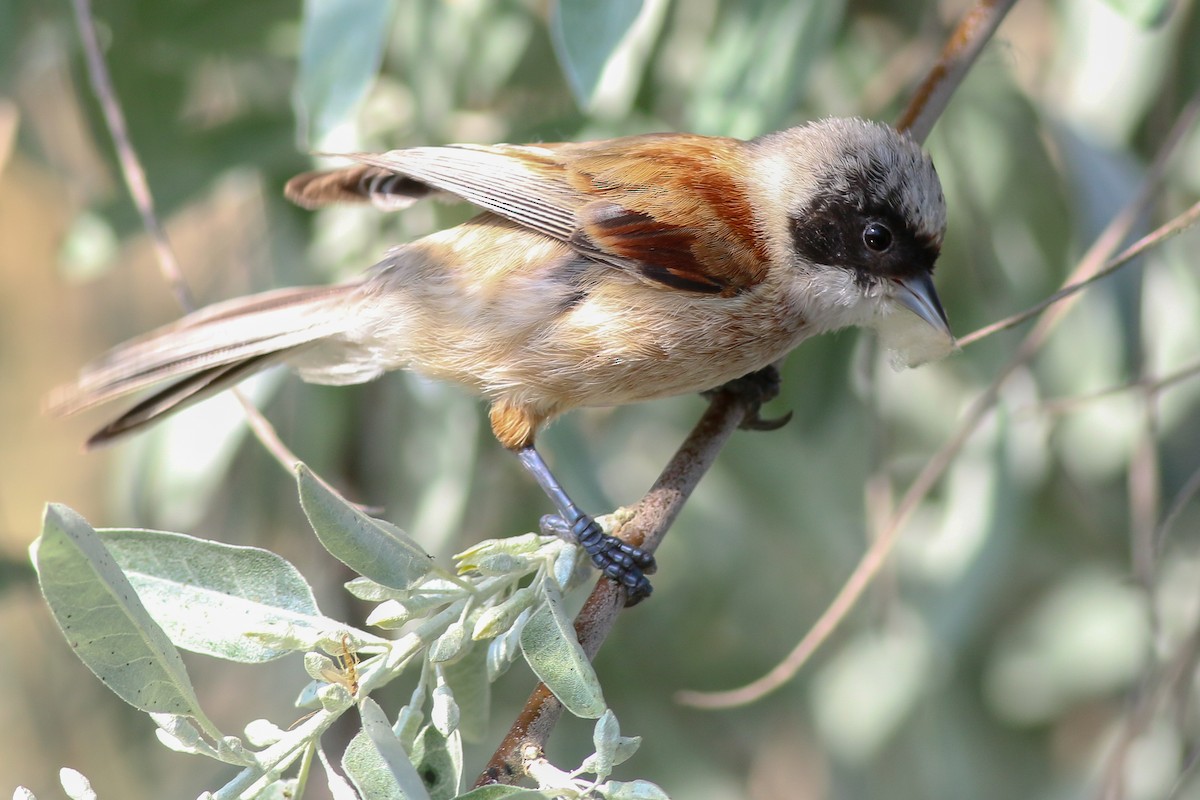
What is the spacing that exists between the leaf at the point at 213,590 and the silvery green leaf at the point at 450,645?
0.14 meters

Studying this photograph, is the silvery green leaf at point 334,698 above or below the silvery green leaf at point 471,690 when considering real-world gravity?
above

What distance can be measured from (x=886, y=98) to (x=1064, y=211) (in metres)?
0.54

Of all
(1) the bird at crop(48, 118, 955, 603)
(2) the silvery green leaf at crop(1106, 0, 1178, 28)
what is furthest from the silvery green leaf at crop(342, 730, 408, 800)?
(2) the silvery green leaf at crop(1106, 0, 1178, 28)

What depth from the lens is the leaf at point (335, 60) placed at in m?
2.15

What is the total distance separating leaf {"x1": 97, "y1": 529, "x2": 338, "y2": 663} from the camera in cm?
150

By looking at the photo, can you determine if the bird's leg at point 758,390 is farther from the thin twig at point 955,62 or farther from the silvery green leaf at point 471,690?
the silvery green leaf at point 471,690

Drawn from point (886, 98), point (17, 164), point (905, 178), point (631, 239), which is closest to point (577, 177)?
point (631, 239)

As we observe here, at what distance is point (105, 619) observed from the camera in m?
1.33

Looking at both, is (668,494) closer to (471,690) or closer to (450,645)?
(471,690)

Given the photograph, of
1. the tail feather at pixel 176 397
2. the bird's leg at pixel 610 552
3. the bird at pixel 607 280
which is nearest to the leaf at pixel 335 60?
the bird at pixel 607 280

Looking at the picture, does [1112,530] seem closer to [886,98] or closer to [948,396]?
[948,396]

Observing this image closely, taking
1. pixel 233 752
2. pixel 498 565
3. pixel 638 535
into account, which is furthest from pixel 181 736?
pixel 638 535

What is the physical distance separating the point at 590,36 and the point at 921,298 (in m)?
0.78

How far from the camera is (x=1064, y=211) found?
3.01 m
